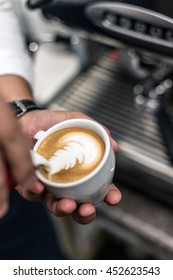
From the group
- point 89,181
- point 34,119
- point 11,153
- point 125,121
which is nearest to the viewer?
point 11,153

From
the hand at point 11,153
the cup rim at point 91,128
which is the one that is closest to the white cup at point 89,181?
the cup rim at point 91,128

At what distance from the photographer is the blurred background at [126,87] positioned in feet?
2.23

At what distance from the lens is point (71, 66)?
38.9 inches

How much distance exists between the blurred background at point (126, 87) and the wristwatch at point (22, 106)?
0.53ft

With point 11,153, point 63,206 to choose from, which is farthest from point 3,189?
point 63,206

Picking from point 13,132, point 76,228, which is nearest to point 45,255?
point 76,228

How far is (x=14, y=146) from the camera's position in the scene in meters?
0.38

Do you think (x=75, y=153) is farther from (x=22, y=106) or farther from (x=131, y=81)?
(x=131, y=81)

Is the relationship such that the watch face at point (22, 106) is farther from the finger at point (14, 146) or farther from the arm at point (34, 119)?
the finger at point (14, 146)

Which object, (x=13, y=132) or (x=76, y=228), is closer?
(x=13, y=132)

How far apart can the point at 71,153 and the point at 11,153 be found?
0.54 ft

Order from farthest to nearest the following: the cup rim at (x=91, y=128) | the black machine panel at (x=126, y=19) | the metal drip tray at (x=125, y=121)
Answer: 1. the metal drip tray at (x=125, y=121)
2. the black machine panel at (x=126, y=19)
3. the cup rim at (x=91, y=128)
